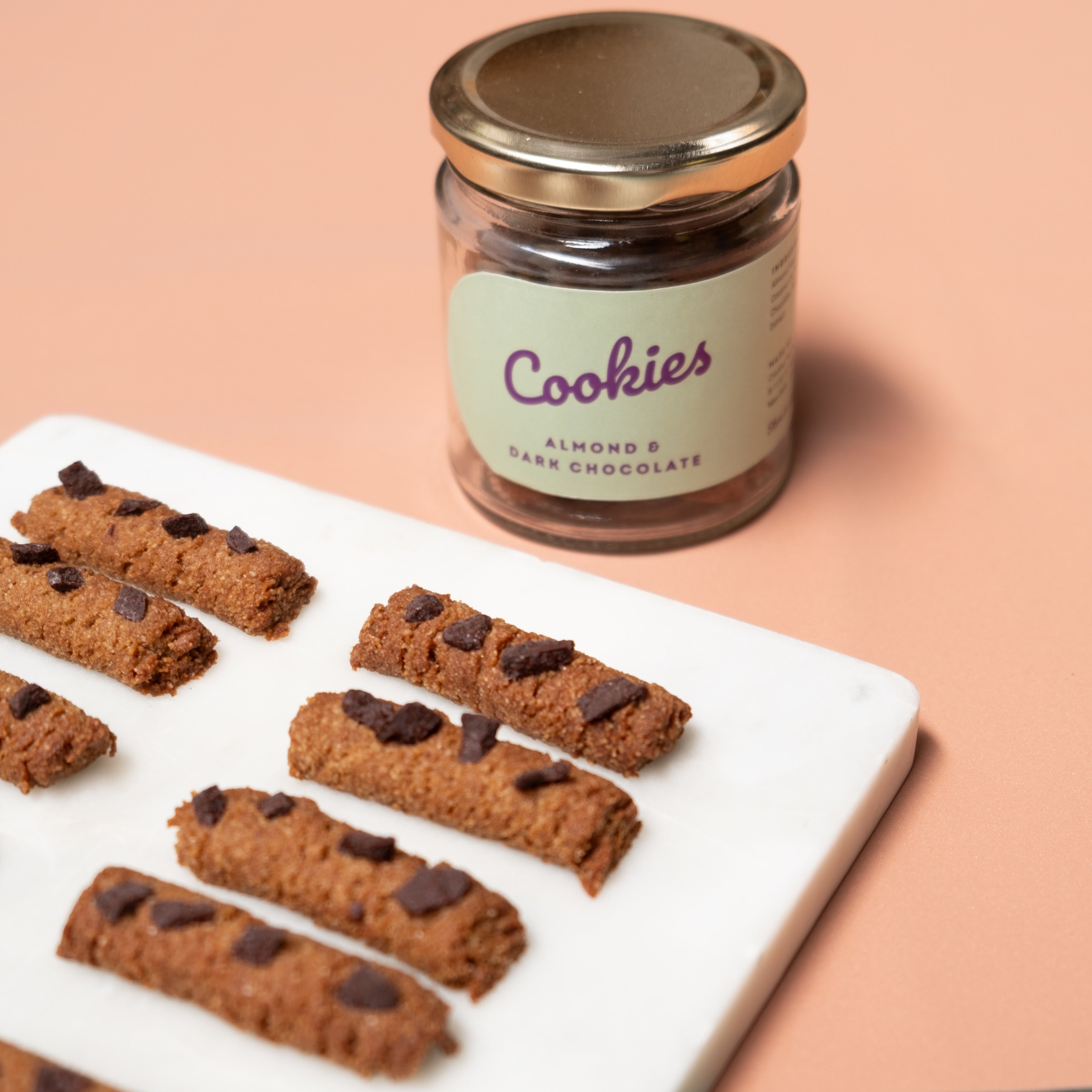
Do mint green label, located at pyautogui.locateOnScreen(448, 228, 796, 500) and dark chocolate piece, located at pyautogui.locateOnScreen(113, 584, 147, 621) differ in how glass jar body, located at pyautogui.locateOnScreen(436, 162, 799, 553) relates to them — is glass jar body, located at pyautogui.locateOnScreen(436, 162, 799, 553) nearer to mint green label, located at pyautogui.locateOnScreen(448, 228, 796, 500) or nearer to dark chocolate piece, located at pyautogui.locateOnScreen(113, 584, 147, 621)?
mint green label, located at pyautogui.locateOnScreen(448, 228, 796, 500)

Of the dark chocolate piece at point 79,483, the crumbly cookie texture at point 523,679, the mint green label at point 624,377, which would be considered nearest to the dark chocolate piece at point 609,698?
the crumbly cookie texture at point 523,679

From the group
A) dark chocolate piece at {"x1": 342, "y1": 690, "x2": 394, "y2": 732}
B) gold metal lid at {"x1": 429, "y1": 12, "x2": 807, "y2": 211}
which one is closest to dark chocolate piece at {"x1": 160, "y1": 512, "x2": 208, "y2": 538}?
dark chocolate piece at {"x1": 342, "y1": 690, "x2": 394, "y2": 732}

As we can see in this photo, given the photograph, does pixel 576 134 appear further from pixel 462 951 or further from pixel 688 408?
pixel 462 951

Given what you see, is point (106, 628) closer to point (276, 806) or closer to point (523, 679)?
point (276, 806)

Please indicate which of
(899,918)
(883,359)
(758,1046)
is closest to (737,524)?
(883,359)

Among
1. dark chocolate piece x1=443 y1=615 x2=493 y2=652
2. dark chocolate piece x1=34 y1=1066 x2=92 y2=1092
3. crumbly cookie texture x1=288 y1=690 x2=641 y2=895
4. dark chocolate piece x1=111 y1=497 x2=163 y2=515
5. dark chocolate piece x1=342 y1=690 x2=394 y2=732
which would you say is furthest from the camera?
dark chocolate piece x1=111 y1=497 x2=163 y2=515

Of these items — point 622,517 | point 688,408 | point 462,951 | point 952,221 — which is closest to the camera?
point 462,951
